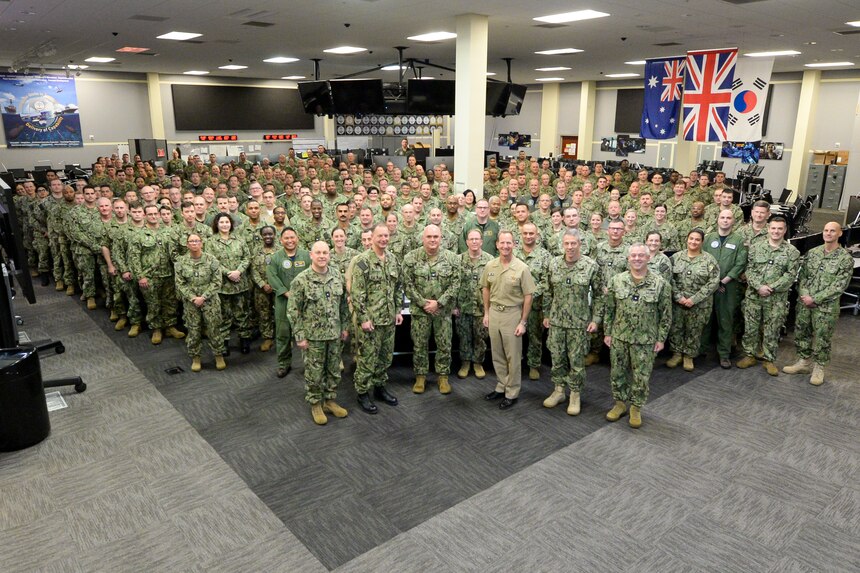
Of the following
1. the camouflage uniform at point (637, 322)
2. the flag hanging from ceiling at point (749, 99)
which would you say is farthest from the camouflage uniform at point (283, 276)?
the flag hanging from ceiling at point (749, 99)

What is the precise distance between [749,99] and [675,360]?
6.25m

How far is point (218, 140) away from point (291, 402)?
59.0 feet

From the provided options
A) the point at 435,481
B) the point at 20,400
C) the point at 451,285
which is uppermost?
the point at 451,285

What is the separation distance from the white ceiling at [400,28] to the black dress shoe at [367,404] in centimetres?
481

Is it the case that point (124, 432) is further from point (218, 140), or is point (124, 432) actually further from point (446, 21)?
point (218, 140)

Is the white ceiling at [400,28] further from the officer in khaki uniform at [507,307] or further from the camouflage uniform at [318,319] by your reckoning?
the camouflage uniform at [318,319]

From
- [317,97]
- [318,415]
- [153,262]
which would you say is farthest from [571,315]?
[317,97]

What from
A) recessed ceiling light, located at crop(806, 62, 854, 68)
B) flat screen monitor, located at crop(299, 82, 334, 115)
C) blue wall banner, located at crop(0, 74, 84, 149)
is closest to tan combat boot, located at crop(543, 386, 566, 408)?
flat screen monitor, located at crop(299, 82, 334, 115)

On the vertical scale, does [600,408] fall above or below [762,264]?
below

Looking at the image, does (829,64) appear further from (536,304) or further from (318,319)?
(318,319)

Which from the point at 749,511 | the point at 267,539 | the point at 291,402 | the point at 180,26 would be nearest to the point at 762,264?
the point at 749,511

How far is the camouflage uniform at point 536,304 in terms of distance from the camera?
5.72 meters

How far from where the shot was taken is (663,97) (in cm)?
1263

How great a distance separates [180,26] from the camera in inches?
367
